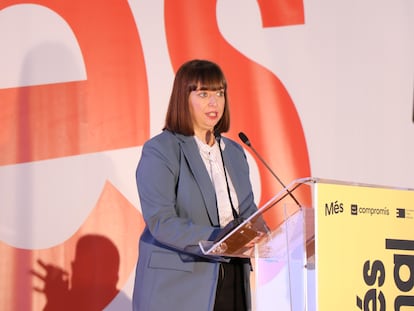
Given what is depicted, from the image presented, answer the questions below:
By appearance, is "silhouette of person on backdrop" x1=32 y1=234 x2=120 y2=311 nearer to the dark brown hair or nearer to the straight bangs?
the dark brown hair

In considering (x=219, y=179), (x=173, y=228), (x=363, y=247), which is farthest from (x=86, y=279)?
(x=363, y=247)

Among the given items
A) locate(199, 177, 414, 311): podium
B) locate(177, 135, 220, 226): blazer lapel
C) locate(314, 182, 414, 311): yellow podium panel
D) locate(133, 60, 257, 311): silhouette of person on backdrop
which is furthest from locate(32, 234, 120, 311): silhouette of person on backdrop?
locate(314, 182, 414, 311): yellow podium panel

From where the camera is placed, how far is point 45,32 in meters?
3.69

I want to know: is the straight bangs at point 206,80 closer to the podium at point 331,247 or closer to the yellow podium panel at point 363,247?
→ the podium at point 331,247

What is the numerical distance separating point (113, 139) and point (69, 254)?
24.2 inches

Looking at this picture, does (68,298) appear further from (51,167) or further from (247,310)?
(247,310)

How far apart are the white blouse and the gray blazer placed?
51 millimetres

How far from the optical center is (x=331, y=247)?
2072 millimetres

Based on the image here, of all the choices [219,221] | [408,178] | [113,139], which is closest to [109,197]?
[113,139]

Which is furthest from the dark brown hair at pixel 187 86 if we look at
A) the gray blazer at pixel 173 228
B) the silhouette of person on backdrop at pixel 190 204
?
the gray blazer at pixel 173 228

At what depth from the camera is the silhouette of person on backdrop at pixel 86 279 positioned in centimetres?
362

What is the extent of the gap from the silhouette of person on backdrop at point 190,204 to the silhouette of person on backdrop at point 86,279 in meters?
1.04

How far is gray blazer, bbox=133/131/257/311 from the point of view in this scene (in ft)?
8.31

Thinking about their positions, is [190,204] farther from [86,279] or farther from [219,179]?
[86,279]
